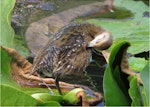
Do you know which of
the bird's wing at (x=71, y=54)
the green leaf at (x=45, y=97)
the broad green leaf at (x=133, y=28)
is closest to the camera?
the green leaf at (x=45, y=97)

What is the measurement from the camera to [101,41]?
1490 mm

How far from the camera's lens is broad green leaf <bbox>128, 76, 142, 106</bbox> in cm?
109

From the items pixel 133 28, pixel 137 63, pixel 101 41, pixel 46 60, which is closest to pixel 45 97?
pixel 46 60

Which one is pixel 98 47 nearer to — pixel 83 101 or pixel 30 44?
pixel 83 101

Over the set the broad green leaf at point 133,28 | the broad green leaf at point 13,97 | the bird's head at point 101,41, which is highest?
the broad green leaf at point 13,97

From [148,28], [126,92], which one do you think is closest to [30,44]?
[148,28]

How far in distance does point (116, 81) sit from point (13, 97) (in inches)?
11.7

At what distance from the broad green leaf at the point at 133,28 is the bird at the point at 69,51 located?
22.5 inches

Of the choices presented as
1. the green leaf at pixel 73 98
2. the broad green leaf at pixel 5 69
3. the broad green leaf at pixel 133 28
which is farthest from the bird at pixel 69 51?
the broad green leaf at pixel 133 28

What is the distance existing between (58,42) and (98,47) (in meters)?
0.14

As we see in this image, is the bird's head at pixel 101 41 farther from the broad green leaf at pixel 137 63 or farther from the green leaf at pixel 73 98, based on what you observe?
the broad green leaf at pixel 137 63

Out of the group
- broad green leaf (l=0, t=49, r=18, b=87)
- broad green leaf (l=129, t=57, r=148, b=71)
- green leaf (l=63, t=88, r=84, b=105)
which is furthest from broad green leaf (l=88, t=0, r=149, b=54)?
broad green leaf (l=0, t=49, r=18, b=87)

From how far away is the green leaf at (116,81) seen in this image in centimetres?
117

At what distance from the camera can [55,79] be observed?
1482 millimetres
